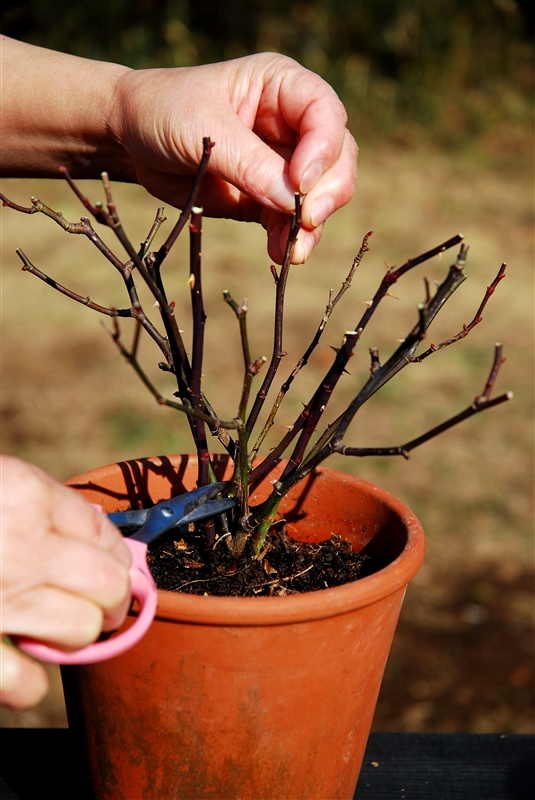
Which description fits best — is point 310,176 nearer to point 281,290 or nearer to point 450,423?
point 281,290

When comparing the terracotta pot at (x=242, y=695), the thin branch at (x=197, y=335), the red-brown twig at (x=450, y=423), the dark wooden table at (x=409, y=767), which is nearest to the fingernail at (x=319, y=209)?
the thin branch at (x=197, y=335)

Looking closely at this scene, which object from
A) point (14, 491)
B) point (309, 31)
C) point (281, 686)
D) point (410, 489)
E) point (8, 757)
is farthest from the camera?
point (309, 31)

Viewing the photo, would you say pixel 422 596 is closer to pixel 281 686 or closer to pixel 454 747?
pixel 454 747

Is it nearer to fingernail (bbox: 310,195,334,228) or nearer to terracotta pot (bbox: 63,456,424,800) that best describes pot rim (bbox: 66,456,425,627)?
terracotta pot (bbox: 63,456,424,800)

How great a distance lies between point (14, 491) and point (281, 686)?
0.38 metres

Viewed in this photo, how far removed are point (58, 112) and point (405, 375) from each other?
2.67 m

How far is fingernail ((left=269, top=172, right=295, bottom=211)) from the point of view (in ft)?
3.38

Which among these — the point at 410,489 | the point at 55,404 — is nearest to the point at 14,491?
the point at 410,489

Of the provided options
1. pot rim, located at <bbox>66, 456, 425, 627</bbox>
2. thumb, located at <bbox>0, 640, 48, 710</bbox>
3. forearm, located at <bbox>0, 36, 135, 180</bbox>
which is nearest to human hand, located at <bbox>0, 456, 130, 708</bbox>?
thumb, located at <bbox>0, 640, 48, 710</bbox>

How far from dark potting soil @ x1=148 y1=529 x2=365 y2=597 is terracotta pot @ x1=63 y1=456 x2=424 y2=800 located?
113 millimetres

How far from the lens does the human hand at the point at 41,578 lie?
2.25 ft

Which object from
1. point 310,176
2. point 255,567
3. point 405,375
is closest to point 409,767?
point 255,567

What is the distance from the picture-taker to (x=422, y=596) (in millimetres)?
2641

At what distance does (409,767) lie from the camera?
1.18 m
